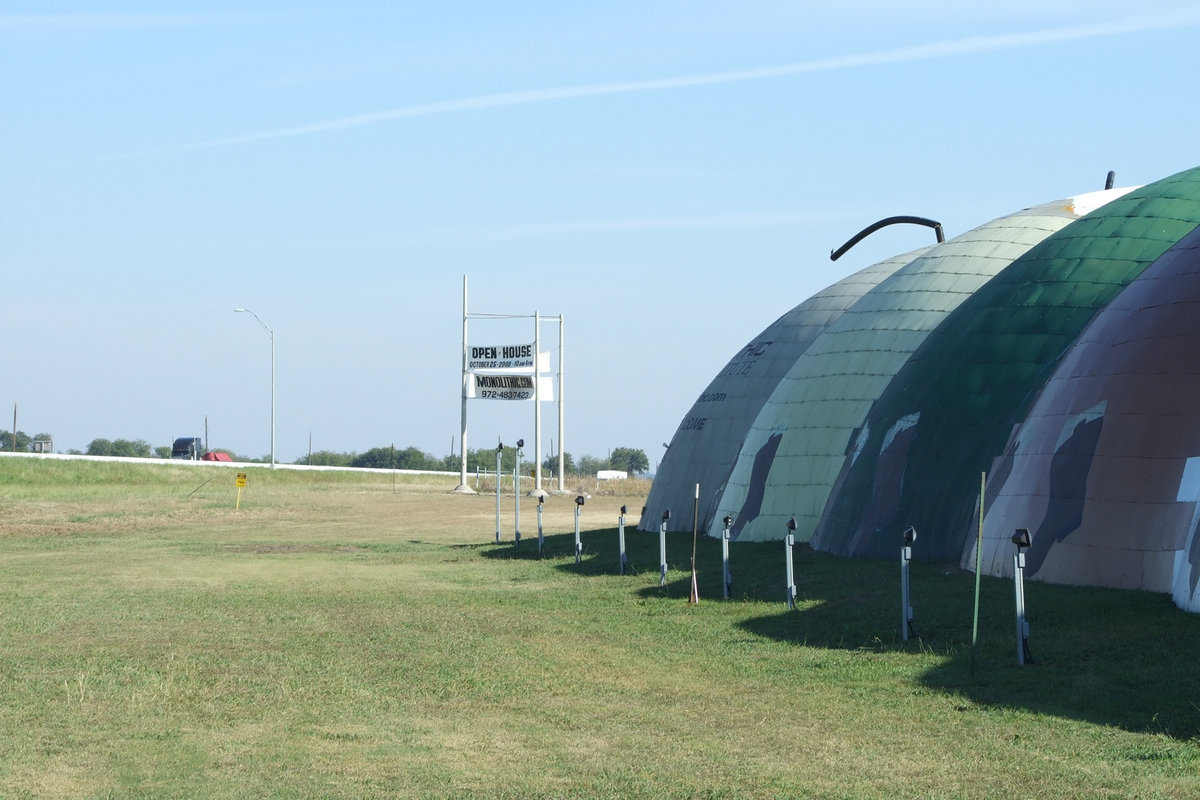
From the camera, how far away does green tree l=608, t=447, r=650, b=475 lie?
18525cm

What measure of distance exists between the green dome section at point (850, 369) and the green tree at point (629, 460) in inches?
5896

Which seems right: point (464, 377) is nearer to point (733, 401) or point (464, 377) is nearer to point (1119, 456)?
point (733, 401)

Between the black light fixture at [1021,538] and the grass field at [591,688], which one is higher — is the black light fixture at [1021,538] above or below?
above

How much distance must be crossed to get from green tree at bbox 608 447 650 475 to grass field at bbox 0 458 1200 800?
156 m

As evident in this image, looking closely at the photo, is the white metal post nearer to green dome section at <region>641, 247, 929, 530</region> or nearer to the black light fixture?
green dome section at <region>641, 247, 929, 530</region>

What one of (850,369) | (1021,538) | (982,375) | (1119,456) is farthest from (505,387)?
(1021,538)

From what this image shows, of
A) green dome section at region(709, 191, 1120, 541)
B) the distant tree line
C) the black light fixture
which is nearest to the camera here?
the black light fixture

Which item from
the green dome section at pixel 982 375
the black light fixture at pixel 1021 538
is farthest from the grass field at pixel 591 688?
the green dome section at pixel 982 375

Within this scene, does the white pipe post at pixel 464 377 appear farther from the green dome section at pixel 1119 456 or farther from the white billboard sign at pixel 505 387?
the green dome section at pixel 1119 456

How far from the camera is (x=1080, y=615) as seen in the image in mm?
17062

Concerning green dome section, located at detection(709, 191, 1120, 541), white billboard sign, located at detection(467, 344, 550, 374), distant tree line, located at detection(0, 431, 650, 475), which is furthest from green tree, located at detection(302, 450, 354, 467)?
green dome section, located at detection(709, 191, 1120, 541)

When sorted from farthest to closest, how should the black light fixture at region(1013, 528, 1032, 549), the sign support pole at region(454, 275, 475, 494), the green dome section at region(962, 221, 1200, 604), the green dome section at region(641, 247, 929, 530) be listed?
the sign support pole at region(454, 275, 475, 494) → the green dome section at region(641, 247, 929, 530) → the green dome section at region(962, 221, 1200, 604) → the black light fixture at region(1013, 528, 1032, 549)

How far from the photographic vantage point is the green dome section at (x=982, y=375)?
976 inches

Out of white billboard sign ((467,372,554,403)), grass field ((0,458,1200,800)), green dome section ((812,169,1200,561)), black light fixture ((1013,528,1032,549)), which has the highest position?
white billboard sign ((467,372,554,403))
